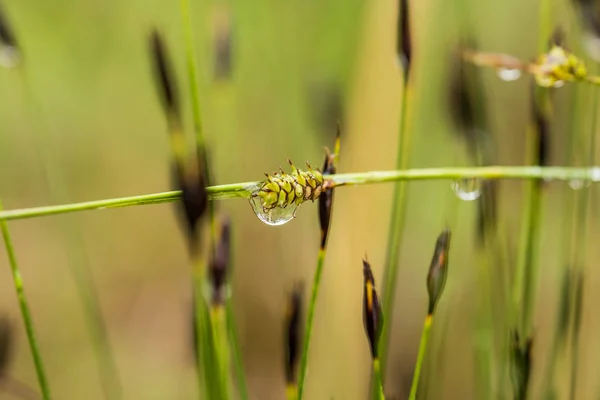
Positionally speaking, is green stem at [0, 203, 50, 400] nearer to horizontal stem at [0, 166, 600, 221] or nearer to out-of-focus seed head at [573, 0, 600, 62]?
horizontal stem at [0, 166, 600, 221]

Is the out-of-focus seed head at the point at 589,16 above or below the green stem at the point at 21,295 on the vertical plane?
above

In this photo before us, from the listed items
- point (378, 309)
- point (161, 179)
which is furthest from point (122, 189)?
point (378, 309)

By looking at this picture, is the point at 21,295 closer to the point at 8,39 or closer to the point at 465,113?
the point at 8,39

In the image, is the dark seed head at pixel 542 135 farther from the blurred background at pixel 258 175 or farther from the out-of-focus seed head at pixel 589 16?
the blurred background at pixel 258 175

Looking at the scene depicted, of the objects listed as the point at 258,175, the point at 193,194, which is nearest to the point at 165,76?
the point at 193,194

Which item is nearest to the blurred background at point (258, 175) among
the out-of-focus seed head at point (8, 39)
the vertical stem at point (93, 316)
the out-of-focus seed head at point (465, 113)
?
the vertical stem at point (93, 316)

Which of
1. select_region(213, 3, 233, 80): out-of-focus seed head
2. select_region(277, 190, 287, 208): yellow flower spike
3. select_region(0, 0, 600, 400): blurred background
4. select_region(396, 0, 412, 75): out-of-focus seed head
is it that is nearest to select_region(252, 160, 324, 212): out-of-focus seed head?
select_region(277, 190, 287, 208): yellow flower spike
